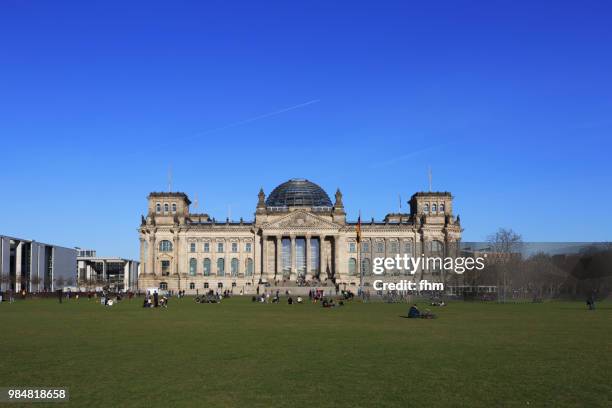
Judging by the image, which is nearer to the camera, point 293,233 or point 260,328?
point 260,328

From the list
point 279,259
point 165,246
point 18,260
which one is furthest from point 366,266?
point 18,260

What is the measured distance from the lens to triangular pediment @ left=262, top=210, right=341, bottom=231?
152 metres

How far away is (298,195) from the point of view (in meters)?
164

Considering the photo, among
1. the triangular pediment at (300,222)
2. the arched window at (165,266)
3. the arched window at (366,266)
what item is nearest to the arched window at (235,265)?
the triangular pediment at (300,222)

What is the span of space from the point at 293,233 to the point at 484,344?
122 m

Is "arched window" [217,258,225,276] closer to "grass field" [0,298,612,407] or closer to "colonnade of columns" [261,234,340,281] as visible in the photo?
"colonnade of columns" [261,234,340,281]

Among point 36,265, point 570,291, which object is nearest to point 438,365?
point 570,291

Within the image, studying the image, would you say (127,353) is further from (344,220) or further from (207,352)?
(344,220)

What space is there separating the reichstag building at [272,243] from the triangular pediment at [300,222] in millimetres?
212

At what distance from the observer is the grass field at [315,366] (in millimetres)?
17766

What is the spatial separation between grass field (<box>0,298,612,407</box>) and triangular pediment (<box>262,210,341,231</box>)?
373 ft

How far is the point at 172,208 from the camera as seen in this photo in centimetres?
15688

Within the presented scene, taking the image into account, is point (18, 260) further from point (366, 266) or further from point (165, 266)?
point (366, 266)

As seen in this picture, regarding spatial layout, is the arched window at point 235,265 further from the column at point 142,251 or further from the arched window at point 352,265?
the arched window at point 352,265
